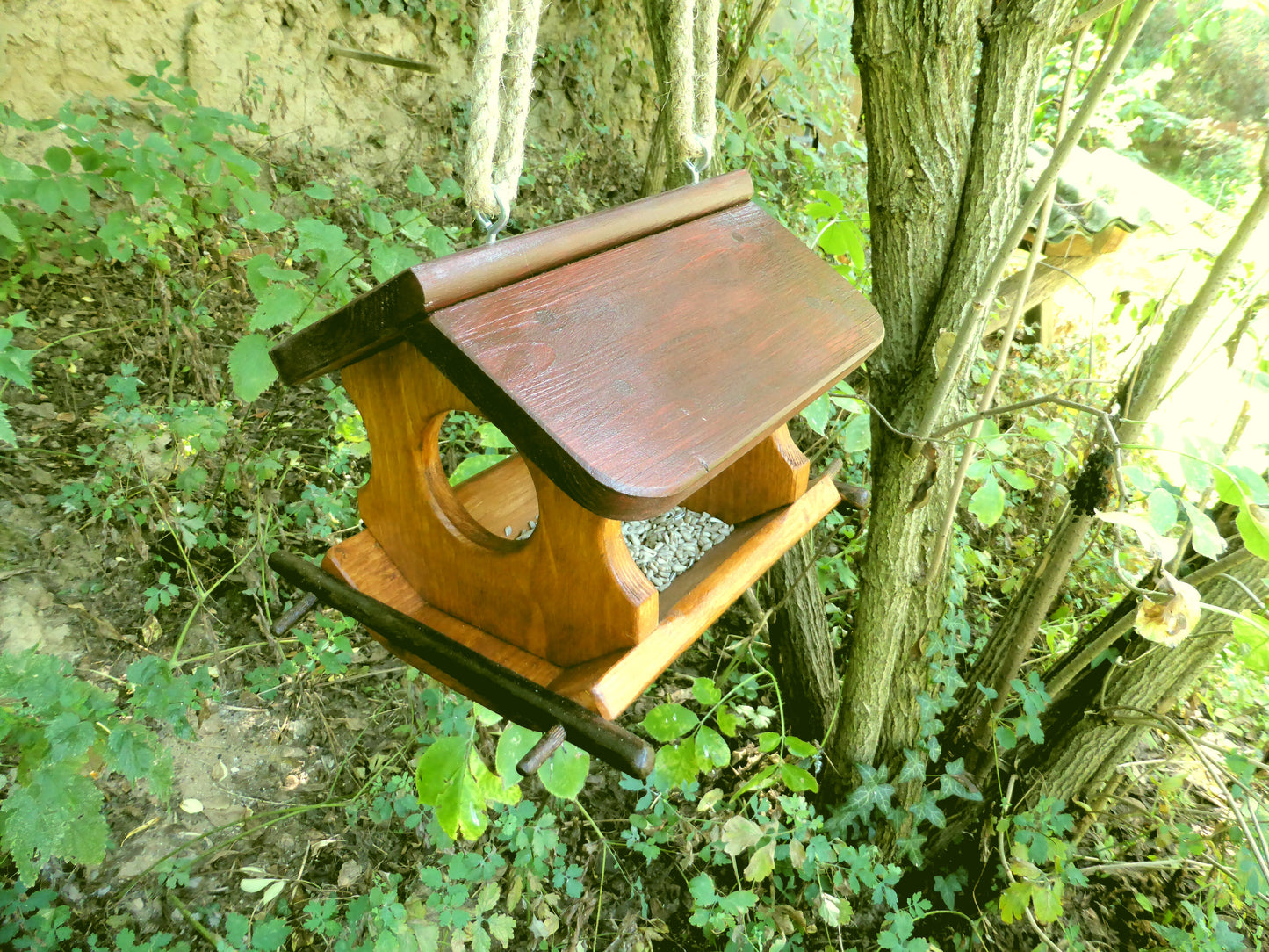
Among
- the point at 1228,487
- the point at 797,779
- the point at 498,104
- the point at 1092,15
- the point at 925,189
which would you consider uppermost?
the point at 1092,15

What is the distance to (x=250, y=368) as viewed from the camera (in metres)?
1.49

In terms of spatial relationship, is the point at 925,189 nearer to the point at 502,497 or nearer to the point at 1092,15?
the point at 1092,15

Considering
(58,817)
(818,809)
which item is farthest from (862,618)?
(58,817)

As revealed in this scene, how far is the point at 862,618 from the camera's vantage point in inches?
74.9

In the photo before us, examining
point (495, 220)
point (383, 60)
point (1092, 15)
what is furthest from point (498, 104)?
point (383, 60)

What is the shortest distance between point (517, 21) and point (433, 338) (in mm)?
470

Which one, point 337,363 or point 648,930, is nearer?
point 337,363

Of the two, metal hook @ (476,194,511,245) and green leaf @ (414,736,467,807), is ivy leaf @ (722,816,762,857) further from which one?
metal hook @ (476,194,511,245)

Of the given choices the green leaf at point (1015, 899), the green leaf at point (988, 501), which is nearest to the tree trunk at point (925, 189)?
the green leaf at point (988, 501)

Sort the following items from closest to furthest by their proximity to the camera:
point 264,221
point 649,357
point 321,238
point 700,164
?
point 649,357 → point 700,164 → point 321,238 → point 264,221

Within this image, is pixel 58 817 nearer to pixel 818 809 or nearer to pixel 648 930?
pixel 648 930

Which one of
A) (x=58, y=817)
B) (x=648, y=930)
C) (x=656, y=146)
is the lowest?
(x=648, y=930)

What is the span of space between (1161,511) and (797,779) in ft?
→ 3.66

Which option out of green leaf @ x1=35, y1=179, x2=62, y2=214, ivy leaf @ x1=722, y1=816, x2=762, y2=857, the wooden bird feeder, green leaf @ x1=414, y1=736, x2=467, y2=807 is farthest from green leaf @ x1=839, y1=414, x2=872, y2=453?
green leaf @ x1=35, y1=179, x2=62, y2=214
